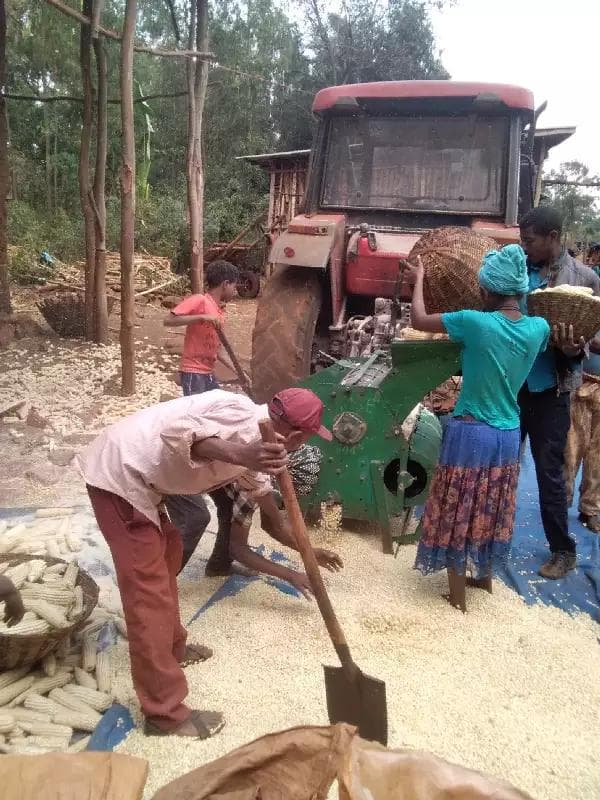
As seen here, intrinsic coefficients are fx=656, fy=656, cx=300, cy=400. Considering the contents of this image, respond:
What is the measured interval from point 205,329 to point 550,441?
224 centimetres

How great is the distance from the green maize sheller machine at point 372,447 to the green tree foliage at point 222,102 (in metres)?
12.5

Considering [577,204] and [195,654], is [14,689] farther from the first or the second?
[577,204]

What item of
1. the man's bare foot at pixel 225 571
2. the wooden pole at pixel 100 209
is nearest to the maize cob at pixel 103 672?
the man's bare foot at pixel 225 571

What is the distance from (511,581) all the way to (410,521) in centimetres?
80

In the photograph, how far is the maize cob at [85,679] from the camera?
8.16ft

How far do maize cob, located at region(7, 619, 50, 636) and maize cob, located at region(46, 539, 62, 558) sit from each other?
87 centimetres

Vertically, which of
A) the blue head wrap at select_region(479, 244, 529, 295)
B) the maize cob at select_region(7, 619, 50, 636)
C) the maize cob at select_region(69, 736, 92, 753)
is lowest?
the maize cob at select_region(69, 736, 92, 753)

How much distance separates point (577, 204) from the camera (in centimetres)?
2639

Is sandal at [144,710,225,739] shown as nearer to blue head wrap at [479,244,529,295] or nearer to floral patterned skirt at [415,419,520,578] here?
floral patterned skirt at [415,419,520,578]

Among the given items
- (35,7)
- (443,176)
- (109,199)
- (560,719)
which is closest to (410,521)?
(560,719)

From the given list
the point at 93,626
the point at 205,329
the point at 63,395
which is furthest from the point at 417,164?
the point at 93,626

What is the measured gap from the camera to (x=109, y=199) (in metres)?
16.5

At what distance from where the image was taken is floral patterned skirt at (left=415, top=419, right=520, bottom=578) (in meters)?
2.93

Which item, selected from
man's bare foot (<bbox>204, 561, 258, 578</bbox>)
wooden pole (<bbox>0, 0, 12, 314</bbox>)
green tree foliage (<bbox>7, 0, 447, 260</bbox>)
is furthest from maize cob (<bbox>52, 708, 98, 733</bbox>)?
green tree foliage (<bbox>7, 0, 447, 260</bbox>)
